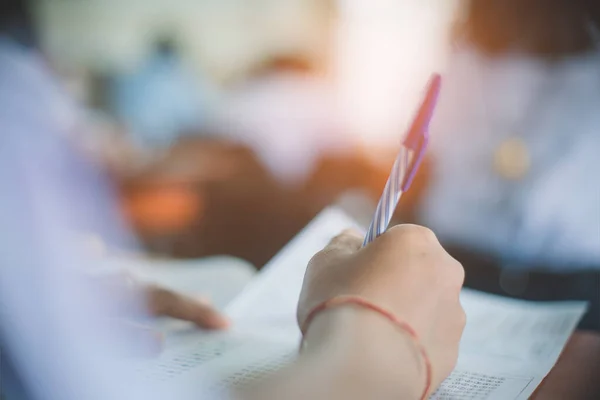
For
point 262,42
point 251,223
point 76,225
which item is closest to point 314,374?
point 76,225

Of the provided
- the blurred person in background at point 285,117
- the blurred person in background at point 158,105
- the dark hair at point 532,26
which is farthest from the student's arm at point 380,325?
the blurred person in background at point 158,105

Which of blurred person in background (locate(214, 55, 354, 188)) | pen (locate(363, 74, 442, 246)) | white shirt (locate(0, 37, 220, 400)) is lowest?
blurred person in background (locate(214, 55, 354, 188))

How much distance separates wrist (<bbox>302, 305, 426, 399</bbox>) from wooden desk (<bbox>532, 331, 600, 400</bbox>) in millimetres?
89

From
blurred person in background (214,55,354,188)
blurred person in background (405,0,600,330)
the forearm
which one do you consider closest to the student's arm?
the forearm

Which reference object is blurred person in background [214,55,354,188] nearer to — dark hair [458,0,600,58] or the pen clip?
dark hair [458,0,600,58]

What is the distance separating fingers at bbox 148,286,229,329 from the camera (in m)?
0.50

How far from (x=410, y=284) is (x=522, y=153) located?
583 millimetres

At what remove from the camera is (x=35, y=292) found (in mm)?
342

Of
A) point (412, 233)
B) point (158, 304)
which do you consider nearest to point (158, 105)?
point (158, 304)

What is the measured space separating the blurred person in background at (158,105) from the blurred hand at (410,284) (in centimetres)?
170

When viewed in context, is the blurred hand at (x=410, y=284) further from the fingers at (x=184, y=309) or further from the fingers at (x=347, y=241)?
the fingers at (x=184, y=309)

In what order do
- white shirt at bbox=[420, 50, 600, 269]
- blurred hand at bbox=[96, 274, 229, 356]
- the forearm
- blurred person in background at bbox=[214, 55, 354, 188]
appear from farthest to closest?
blurred person in background at bbox=[214, 55, 354, 188] → white shirt at bbox=[420, 50, 600, 269] → blurred hand at bbox=[96, 274, 229, 356] → the forearm

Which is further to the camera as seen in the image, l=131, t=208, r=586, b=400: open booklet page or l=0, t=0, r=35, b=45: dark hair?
l=0, t=0, r=35, b=45: dark hair

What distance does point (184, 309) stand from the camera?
1.68 feet
